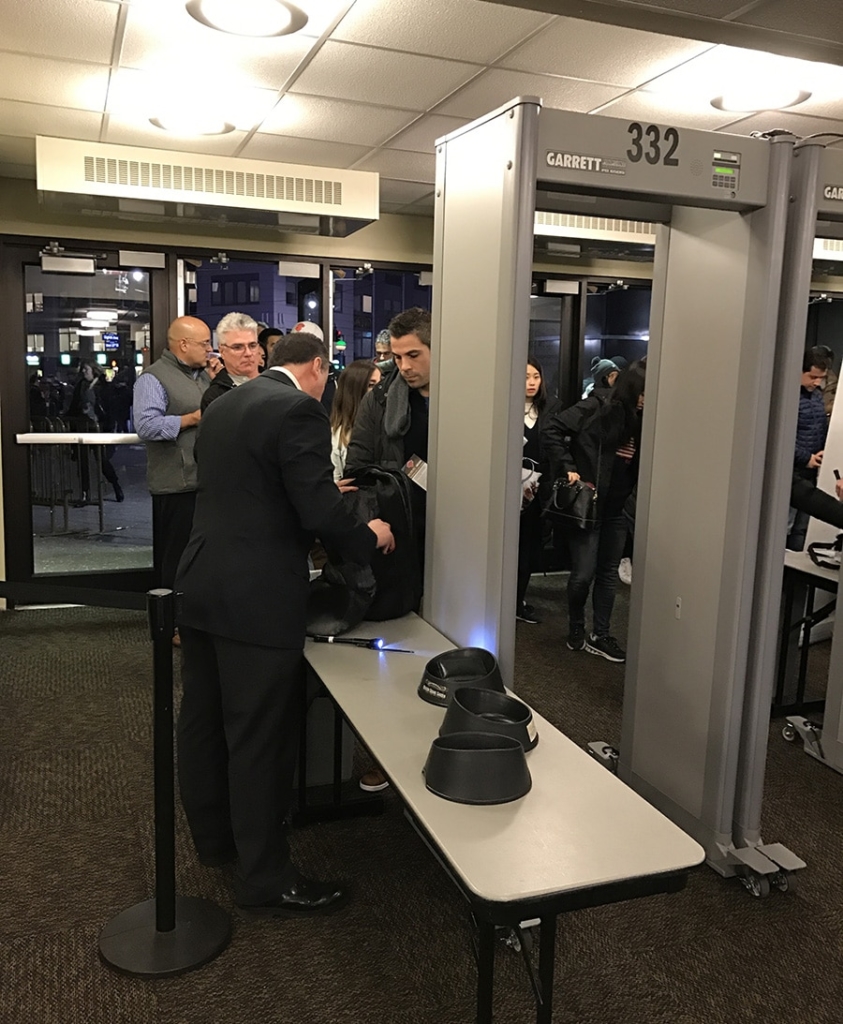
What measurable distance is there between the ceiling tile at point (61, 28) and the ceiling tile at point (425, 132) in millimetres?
1329

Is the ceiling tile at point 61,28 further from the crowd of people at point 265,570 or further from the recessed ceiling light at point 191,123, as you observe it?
the crowd of people at point 265,570

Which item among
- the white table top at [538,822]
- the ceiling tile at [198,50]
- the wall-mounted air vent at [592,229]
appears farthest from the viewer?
the wall-mounted air vent at [592,229]

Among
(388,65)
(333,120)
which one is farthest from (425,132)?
(388,65)

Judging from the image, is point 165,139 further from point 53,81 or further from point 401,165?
point 401,165

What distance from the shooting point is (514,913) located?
1307mm

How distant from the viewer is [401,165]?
4.47 metres

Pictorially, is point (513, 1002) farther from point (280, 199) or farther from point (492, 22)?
point (280, 199)

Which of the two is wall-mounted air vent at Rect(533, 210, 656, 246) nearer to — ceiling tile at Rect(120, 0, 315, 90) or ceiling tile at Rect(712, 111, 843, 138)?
Answer: ceiling tile at Rect(712, 111, 843, 138)

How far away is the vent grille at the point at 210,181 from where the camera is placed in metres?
4.18

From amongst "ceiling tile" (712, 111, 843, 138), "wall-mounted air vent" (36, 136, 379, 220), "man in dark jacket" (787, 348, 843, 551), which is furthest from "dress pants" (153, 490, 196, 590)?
"man in dark jacket" (787, 348, 843, 551)

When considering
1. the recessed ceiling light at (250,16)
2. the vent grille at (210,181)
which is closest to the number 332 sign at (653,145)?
the recessed ceiling light at (250,16)

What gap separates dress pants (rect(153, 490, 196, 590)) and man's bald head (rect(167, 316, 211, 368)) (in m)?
0.72

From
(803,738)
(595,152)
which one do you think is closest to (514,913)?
(595,152)

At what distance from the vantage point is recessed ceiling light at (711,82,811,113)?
326 cm
